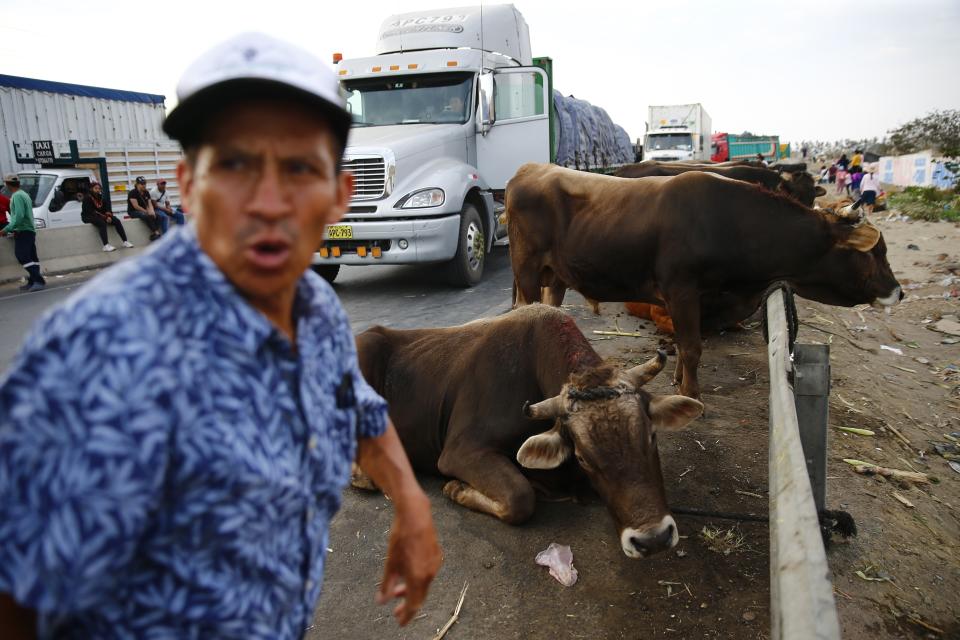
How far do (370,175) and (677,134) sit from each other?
917 inches

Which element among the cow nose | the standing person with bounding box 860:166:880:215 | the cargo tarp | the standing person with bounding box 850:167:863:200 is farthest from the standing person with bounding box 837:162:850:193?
the cow nose

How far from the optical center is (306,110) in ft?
3.96

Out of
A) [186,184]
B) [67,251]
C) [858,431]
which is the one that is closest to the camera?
[186,184]

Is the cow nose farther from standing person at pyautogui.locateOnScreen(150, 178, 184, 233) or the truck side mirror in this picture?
standing person at pyautogui.locateOnScreen(150, 178, 184, 233)

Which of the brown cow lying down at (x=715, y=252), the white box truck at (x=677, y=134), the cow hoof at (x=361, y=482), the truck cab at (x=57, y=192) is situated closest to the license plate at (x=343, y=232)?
the brown cow lying down at (x=715, y=252)

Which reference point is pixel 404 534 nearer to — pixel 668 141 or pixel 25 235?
pixel 25 235

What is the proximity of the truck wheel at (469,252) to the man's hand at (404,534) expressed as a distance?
808 cm

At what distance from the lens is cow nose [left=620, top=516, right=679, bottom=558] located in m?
2.87

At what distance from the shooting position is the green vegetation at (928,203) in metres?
18.0

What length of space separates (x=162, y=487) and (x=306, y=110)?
0.69 meters

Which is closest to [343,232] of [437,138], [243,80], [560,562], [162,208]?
[437,138]

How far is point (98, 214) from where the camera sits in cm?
1388

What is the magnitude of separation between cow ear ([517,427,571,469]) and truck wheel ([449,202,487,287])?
651 centimetres

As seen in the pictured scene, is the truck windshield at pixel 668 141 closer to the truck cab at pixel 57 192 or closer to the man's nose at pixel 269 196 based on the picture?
the truck cab at pixel 57 192
